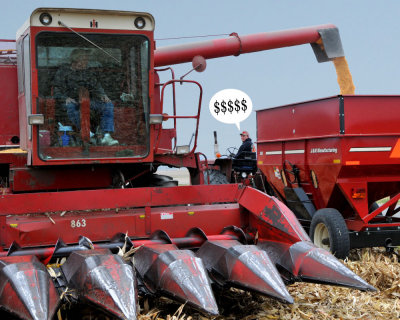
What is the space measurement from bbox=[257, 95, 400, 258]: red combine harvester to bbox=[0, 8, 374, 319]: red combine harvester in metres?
2.06

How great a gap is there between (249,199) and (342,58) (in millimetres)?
7789

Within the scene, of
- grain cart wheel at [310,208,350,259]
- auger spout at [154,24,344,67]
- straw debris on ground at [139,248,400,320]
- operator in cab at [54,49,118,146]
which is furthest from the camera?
auger spout at [154,24,344,67]

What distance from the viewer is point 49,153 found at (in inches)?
214

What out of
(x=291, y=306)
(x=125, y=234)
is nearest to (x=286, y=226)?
(x=291, y=306)

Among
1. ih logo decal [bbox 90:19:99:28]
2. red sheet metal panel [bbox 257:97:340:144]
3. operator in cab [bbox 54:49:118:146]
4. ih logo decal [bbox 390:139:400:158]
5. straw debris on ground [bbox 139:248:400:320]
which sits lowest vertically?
straw debris on ground [bbox 139:248:400:320]

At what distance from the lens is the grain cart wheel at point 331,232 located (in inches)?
286

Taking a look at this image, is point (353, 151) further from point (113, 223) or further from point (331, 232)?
point (113, 223)

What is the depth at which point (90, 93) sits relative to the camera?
544cm

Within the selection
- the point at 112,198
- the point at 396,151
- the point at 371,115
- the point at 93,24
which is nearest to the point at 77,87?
the point at 93,24

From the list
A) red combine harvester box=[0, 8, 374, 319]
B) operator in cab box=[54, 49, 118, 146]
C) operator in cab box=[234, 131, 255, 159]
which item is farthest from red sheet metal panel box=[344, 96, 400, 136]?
operator in cab box=[234, 131, 255, 159]

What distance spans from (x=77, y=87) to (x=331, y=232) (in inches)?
145

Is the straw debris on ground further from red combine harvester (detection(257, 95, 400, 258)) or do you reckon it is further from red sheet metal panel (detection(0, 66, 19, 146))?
red sheet metal panel (detection(0, 66, 19, 146))

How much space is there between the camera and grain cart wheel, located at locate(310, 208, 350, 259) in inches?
286

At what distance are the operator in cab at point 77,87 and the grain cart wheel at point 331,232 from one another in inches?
132
